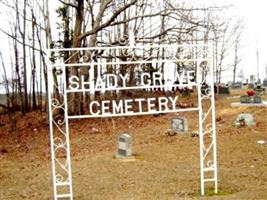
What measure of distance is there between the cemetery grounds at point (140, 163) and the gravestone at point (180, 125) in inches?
13.9

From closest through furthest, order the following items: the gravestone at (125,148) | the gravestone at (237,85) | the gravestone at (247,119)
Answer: the gravestone at (125,148), the gravestone at (247,119), the gravestone at (237,85)

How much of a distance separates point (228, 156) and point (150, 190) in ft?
13.7

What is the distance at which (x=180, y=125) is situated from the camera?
638 inches

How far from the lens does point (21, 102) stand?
26.9 m

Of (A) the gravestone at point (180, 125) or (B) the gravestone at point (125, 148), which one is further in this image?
(A) the gravestone at point (180, 125)

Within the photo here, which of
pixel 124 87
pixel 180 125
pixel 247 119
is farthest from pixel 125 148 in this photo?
pixel 247 119

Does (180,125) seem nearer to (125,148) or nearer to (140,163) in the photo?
(125,148)

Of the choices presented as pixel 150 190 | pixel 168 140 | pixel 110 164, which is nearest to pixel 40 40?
pixel 168 140

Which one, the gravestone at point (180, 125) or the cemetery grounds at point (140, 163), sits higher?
the gravestone at point (180, 125)

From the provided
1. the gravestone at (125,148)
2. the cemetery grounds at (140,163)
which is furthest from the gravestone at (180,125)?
the gravestone at (125,148)

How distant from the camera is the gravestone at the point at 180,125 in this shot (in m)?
16.1

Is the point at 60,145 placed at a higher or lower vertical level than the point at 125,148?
higher

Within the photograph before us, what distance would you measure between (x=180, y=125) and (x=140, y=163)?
15.3 ft

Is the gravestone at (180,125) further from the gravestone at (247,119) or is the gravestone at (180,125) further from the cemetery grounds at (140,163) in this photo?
the gravestone at (247,119)
